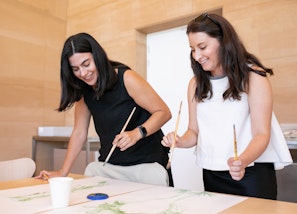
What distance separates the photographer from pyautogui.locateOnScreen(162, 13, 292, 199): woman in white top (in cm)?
109

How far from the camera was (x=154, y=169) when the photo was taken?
1309mm

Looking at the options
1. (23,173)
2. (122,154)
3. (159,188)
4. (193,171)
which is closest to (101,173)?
(122,154)

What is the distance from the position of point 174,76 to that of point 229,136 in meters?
2.25

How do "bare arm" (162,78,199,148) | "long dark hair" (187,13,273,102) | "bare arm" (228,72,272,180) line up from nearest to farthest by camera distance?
"bare arm" (228,72,272,180) < "long dark hair" (187,13,273,102) < "bare arm" (162,78,199,148)

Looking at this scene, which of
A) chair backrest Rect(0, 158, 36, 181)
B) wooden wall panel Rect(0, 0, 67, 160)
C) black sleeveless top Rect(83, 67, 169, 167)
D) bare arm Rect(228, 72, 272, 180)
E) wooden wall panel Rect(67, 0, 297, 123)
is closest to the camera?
bare arm Rect(228, 72, 272, 180)

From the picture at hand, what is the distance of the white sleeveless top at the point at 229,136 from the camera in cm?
113

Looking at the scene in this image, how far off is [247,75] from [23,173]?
4.51 ft

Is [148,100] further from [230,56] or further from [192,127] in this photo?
[230,56]

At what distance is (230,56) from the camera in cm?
114

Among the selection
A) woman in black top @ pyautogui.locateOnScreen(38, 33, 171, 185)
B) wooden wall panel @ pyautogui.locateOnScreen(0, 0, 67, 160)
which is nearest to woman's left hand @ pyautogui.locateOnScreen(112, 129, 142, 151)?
woman in black top @ pyautogui.locateOnScreen(38, 33, 171, 185)

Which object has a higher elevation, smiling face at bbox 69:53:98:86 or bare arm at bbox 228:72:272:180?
smiling face at bbox 69:53:98:86

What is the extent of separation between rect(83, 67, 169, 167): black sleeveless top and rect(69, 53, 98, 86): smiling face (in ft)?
0.38

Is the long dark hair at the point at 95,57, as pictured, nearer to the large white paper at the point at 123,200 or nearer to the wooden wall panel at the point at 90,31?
the large white paper at the point at 123,200

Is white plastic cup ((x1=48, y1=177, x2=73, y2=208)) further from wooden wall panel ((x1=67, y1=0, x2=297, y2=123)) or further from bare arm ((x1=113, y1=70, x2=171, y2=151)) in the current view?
wooden wall panel ((x1=67, y1=0, x2=297, y2=123))
